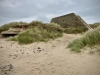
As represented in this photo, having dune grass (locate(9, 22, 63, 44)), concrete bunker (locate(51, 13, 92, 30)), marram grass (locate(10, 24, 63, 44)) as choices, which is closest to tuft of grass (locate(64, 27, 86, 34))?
concrete bunker (locate(51, 13, 92, 30))

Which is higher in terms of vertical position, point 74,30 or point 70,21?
point 70,21

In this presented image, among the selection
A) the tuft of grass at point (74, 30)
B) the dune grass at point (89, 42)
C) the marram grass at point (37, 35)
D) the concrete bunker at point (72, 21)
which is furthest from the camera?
the concrete bunker at point (72, 21)

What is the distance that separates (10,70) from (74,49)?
210cm

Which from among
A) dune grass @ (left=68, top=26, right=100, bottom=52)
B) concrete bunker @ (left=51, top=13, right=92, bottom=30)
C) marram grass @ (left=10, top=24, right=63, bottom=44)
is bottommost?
dune grass @ (left=68, top=26, right=100, bottom=52)

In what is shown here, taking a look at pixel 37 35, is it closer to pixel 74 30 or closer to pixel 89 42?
pixel 74 30

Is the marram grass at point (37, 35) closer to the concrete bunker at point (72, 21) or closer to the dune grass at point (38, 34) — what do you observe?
the dune grass at point (38, 34)

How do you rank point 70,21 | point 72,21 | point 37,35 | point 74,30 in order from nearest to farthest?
point 37,35
point 74,30
point 72,21
point 70,21

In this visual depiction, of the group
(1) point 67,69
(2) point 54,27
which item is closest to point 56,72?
(1) point 67,69

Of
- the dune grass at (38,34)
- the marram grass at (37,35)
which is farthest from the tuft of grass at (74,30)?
the marram grass at (37,35)

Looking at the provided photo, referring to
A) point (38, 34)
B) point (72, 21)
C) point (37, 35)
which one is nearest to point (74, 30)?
point (72, 21)

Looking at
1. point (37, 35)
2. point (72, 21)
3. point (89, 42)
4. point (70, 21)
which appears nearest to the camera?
point (89, 42)

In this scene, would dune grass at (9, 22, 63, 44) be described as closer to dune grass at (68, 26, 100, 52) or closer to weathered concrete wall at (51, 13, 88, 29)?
weathered concrete wall at (51, 13, 88, 29)

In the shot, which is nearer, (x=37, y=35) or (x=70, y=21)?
(x=37, y=35)

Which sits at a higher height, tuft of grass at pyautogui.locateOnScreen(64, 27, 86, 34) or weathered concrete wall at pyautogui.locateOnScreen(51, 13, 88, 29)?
weathered concrete wall at pyautogui.locateOnScreen(51, 13, 88, 29)
